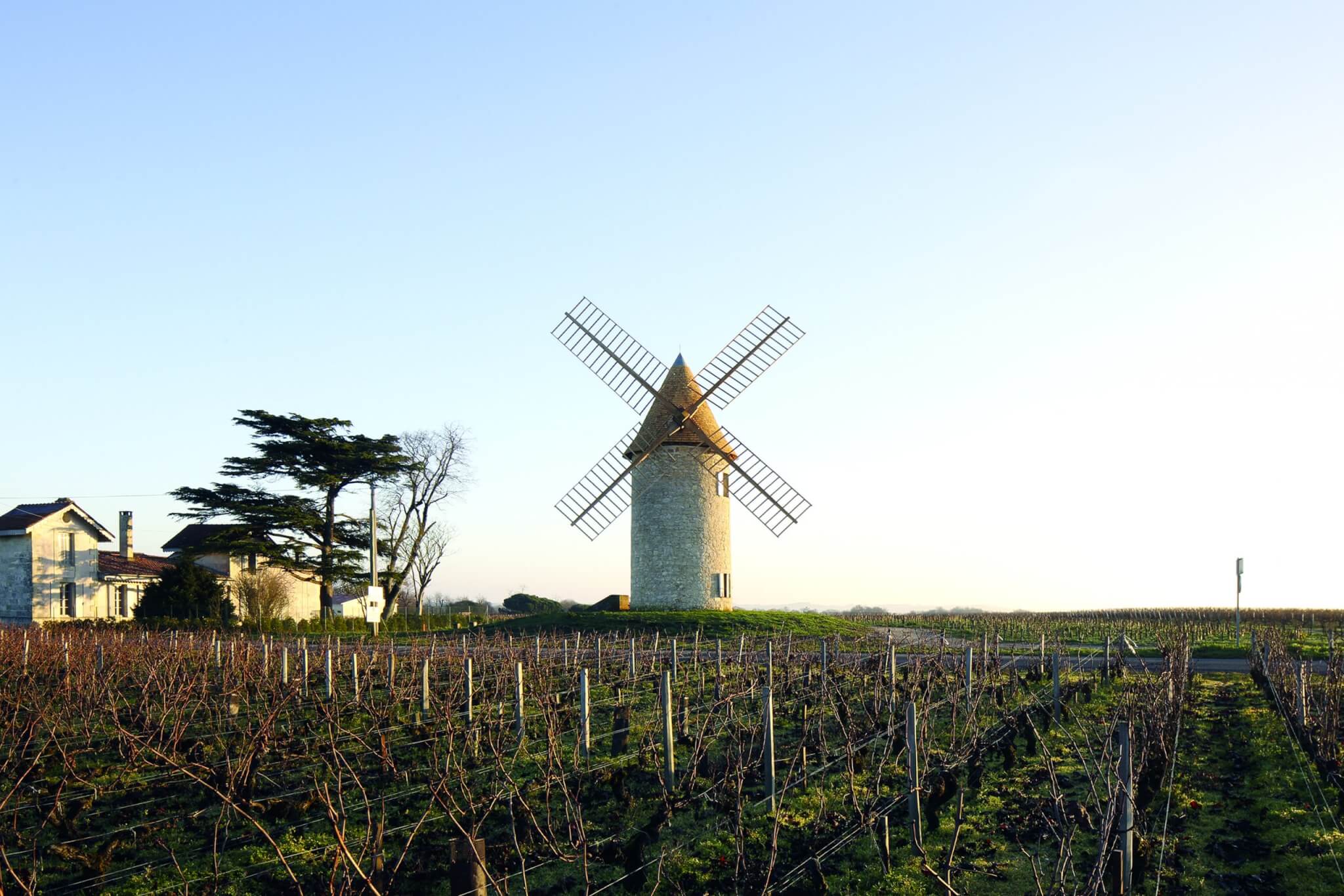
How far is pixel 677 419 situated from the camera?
34.0 metres

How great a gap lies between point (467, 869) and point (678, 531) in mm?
27329

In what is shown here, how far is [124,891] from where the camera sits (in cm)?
914

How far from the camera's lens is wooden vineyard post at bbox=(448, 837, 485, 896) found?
6.36 meters

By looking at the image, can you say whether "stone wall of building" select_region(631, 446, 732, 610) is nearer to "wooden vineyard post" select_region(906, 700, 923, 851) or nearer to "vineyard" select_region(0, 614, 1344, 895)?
"vineyard" select_region(0, 614, 1344, 895)

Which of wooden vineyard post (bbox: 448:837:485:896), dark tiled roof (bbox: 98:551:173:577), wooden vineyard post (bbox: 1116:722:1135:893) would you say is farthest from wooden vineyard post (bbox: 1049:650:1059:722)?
dark tiled roof (bbox: 98:551:173:577)

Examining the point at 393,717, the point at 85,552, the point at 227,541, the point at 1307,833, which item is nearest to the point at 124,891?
the point at 393,717

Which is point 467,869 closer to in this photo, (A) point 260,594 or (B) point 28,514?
(A) point 260,594

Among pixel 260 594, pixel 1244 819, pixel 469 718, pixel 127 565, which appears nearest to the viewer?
pixel 1244 819

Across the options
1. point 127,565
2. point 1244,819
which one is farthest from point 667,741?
point 127,565

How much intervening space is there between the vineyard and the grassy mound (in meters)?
12.2

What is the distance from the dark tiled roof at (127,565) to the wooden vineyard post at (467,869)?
138 feet

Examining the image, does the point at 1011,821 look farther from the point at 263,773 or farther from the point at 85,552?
the point at 85,552

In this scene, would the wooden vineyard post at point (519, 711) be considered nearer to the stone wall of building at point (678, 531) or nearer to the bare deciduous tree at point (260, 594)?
the stone wall of building at point (678, 531)

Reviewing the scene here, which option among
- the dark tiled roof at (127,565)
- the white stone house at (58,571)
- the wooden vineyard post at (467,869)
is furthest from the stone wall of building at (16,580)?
the wooden vineyard post at (467,869)
